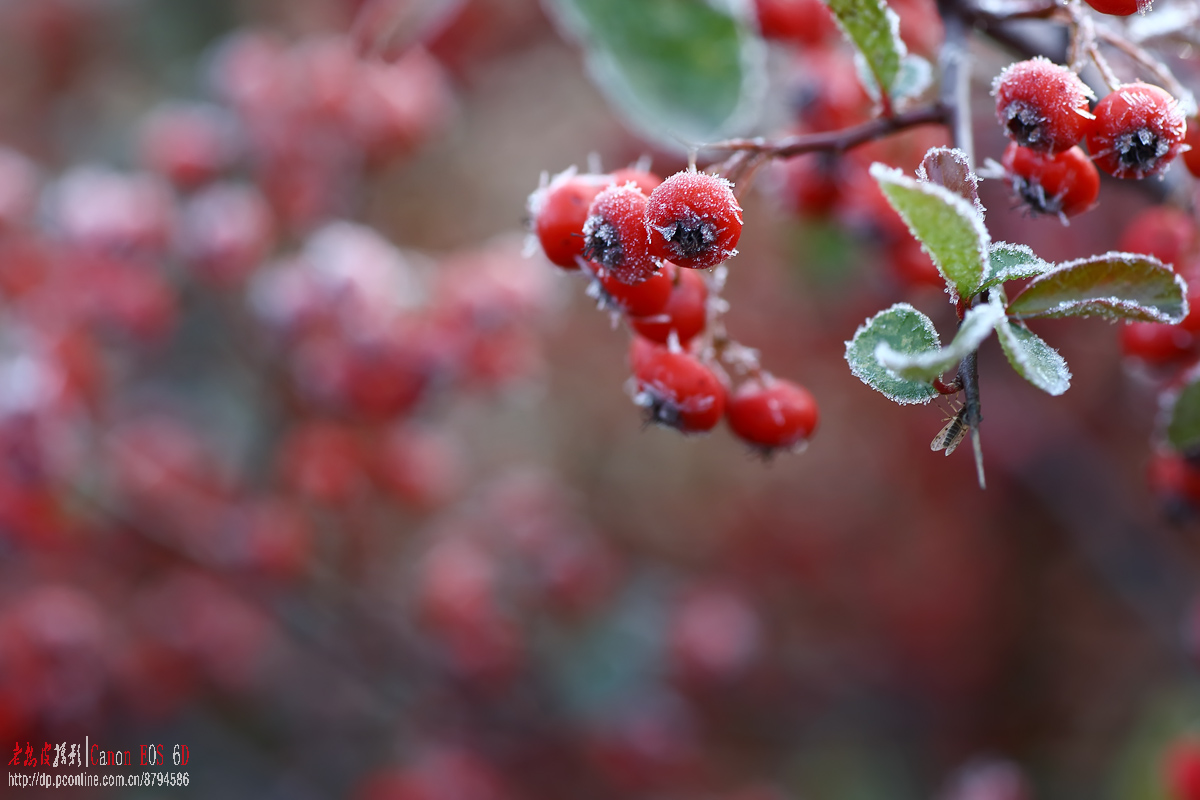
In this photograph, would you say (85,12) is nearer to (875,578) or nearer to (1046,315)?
(875,578)

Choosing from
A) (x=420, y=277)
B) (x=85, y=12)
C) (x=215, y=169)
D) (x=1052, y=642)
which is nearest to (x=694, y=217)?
(x=420, y=277)

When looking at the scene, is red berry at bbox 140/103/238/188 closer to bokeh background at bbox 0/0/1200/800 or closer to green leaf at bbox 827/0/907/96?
bokeh background at bbox 0/0/1200/800

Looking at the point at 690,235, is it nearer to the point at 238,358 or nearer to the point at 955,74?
the point at 955,74

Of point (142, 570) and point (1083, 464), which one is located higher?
point (142, 570)

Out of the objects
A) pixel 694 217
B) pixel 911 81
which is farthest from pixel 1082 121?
pixel 694 217

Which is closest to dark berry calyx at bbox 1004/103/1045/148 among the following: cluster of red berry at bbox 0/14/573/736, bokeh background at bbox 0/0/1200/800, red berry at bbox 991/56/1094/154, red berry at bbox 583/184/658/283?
red berry at bbox 991/56/1094/154

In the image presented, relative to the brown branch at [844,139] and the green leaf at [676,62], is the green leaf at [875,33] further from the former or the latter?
the green leaf at [676,62]

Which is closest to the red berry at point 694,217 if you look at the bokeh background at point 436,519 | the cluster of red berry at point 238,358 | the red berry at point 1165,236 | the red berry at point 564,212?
the red berry at point 564,212

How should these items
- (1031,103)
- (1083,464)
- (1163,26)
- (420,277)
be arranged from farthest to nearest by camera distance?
(1083,464) → (420,277) → (1163,26) → (1031,103)
